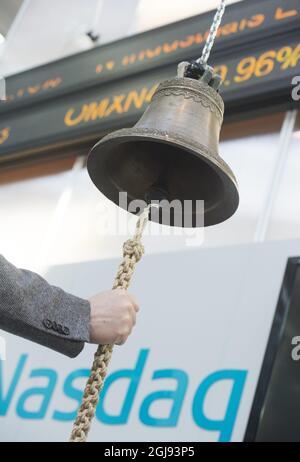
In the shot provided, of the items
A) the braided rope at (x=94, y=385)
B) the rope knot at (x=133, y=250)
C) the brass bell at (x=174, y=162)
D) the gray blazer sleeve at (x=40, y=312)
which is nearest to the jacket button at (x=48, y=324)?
the gray blazer sleeve at (x=40, y=312)

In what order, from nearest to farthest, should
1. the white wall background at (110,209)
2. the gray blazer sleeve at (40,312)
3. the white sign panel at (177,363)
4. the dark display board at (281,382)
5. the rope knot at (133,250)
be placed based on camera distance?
1. the gray blazer sleeve at (40,312)
2. the rope knot at (133,250)
3. the dark display board at (281,382)
4. the white sign panel at (177,363)
5. the white wall background at (110,209)

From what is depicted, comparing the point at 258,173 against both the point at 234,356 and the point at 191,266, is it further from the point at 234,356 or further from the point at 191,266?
the point at 234,356

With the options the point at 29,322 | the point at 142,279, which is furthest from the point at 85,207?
the point at 29,322

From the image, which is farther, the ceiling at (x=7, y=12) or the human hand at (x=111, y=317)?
the ceiling at (x=7, y=12)

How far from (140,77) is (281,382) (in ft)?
6.07

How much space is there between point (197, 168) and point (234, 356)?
1.06 meters

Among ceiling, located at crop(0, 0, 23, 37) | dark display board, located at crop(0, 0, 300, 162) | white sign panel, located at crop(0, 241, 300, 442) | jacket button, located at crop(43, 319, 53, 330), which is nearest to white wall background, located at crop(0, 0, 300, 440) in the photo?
white sign panel, located at crop(0, 241, 300, 442)

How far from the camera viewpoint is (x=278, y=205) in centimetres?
266

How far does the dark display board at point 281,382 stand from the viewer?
1992 mm

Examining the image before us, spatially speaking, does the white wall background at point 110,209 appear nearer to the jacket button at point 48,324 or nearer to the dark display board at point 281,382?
the dark display board at point 281,382

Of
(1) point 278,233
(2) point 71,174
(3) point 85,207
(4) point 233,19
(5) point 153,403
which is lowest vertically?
(5) point 153,403

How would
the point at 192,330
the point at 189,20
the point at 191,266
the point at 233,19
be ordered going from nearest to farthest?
the point at 192,330 < the point at 191,266 < the point at 233,19 < the point at 189,20

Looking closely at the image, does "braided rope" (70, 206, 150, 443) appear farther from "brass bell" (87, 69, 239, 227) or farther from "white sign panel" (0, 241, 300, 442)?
"white sign panel" (0, 241, 300, 442)

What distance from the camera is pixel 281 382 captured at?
6.78 feet
